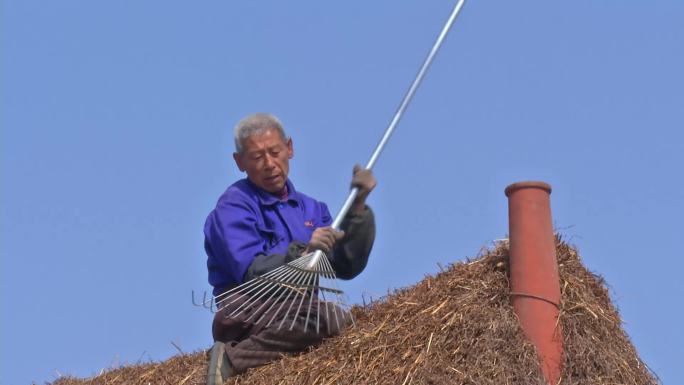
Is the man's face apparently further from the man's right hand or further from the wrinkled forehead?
the man's right hand

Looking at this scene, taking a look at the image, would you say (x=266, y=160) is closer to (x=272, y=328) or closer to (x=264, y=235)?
(x=264, y=235)

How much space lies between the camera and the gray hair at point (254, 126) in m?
8.91

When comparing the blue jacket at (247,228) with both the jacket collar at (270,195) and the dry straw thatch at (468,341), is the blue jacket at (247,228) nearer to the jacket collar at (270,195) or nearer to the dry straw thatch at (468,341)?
the jacket collar at (270,195)

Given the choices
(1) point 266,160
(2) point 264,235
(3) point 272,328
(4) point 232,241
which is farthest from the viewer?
(1) point 266,160

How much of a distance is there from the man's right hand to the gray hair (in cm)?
99

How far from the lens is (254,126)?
29.3 ft

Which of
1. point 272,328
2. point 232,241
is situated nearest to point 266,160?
point 232,241

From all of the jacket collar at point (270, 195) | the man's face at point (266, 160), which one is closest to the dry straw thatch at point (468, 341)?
the jacket collar at point (270, 195)

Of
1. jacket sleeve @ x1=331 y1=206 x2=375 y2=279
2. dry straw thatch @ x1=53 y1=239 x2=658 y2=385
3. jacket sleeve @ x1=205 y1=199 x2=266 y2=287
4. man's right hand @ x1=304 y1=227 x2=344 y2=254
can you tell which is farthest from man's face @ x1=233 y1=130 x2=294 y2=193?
dry straw thatch @ x1=53 y1=239 x2=658 y2=385

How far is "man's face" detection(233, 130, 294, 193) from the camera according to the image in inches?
349

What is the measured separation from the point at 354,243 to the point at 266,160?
805mm

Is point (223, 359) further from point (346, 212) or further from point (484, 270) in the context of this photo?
point (484, 270)

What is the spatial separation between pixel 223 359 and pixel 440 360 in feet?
4.91

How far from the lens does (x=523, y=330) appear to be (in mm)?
7629
